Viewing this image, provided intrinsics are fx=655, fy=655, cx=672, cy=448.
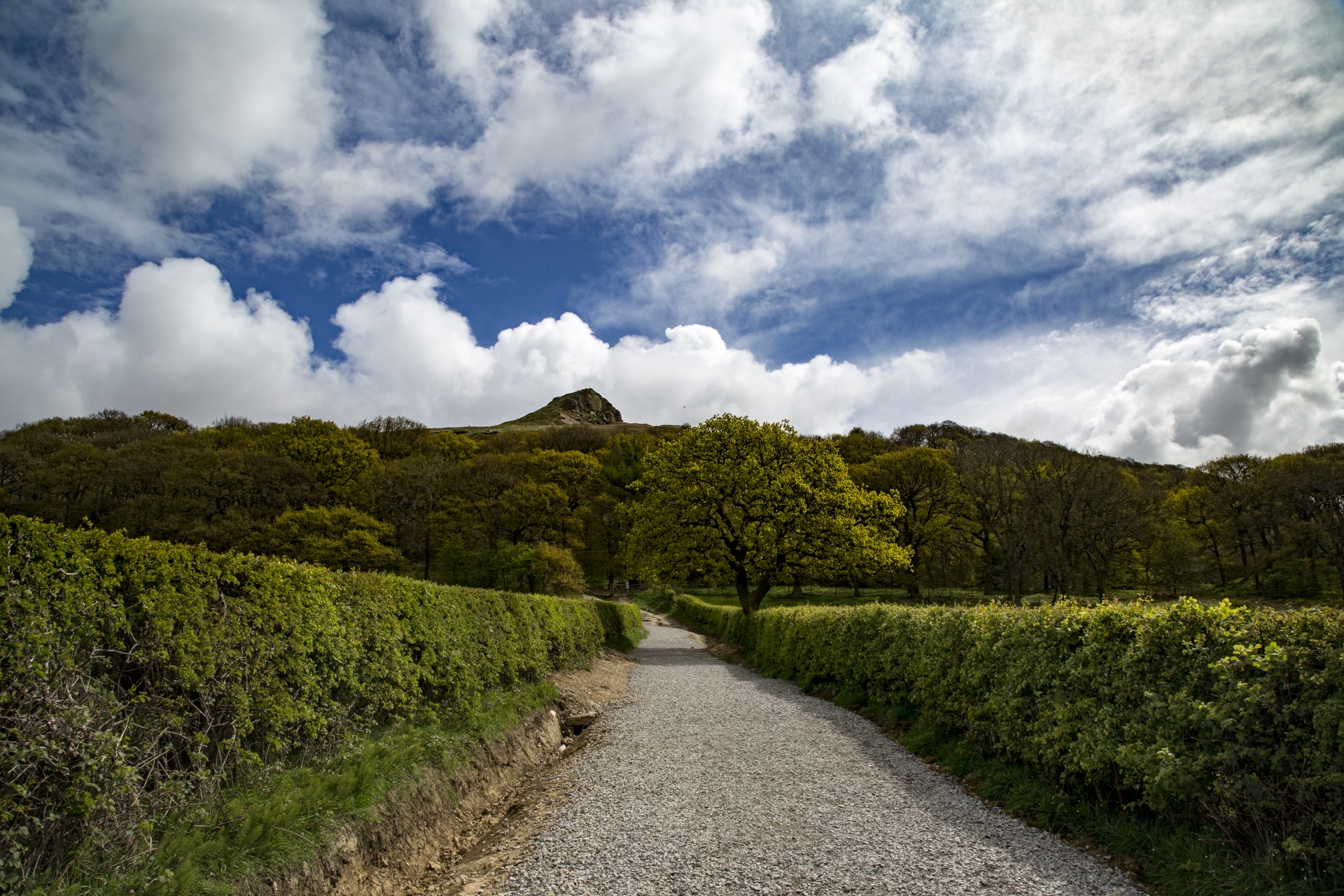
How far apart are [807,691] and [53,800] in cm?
1357

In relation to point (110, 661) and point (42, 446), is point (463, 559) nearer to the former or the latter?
point (42, 446)

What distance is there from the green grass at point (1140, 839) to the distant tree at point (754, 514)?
1895 centimetres

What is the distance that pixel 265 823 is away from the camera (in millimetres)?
4699

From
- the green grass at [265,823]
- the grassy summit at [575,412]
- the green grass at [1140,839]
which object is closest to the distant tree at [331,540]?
the green grass at [265,823]

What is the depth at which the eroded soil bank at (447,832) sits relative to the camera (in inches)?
193

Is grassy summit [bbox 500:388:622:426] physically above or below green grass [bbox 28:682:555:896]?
above

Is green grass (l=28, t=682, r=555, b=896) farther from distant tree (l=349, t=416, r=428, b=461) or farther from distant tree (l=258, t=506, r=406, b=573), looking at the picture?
distant tree (l=349, t=416, r=428, b=461)

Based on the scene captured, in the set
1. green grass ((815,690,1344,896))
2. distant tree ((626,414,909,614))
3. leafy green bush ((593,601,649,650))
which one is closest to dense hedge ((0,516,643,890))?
green grass ((815,690,1344,896))

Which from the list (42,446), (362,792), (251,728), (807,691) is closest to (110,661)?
(251,728)

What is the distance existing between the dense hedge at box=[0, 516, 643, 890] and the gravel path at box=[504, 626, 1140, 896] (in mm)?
2506

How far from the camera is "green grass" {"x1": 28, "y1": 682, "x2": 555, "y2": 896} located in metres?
3.74

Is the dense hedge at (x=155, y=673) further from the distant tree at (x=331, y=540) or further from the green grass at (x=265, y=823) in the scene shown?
the distant tree at (x=331, y=540)

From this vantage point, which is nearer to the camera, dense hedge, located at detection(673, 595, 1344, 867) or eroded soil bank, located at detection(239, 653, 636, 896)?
dense hedge, located at detection(673, 595, 1344, 867)

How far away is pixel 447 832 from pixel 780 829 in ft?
10.9
